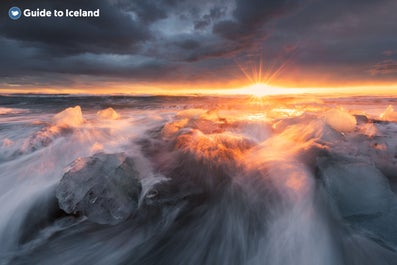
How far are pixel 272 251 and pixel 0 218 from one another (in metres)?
3.60

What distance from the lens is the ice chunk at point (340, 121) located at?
213 inches

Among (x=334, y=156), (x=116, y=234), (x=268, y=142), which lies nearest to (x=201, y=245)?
(x=116, y=234)

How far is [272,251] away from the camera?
7.51ft

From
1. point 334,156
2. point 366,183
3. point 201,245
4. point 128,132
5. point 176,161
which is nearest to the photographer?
point 201,245

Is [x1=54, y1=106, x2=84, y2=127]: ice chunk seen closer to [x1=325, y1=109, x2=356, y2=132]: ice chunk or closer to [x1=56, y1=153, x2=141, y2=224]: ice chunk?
[x1=56, y1=153, x2=141, y2=224]: ice chunk

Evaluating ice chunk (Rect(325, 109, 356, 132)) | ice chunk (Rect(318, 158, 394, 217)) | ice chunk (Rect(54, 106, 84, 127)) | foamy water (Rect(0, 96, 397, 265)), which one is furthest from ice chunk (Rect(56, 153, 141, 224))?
ice chunk (Rect(325, 109, 356, 132))

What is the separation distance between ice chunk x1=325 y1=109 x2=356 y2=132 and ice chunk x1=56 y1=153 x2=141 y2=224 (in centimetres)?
516

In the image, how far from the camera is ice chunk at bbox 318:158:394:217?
2537mm

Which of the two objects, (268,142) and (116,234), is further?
(268,142)

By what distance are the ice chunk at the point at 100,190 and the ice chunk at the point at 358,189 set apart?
2788 mm

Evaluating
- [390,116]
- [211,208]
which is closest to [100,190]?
[211,208]

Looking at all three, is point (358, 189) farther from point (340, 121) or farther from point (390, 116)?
point (390, 116)

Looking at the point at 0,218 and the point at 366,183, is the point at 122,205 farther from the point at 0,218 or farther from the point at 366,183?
the point at 366,183

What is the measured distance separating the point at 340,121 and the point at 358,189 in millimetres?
3428
